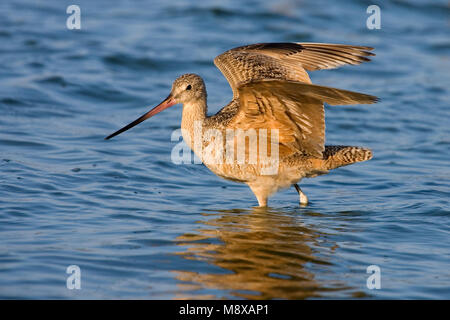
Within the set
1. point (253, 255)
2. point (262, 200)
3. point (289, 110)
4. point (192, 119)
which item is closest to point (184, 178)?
point (192, 119)

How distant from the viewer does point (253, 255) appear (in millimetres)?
4863

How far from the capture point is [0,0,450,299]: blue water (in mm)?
4504

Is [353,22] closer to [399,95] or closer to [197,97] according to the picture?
[399,95]

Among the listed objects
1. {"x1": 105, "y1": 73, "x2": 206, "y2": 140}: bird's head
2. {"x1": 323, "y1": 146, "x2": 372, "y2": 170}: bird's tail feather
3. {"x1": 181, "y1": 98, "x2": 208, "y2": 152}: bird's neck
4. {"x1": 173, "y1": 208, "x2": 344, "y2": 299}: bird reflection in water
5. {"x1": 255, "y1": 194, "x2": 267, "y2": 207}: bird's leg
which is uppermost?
{"x1": 105, "y1": 73, "x2": 206, "y2": 140}: bird's head

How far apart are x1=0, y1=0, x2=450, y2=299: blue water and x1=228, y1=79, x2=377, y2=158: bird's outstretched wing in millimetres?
652

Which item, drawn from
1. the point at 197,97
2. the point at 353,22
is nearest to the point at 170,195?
the point at 197,97

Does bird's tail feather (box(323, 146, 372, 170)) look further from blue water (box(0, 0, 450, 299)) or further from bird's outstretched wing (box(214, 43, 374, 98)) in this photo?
bird's outstretched wing (box(214, 43, 374, 98))

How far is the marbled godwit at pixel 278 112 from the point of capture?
5.24 meters

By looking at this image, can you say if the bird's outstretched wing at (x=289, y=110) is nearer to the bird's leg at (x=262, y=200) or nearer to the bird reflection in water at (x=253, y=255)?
the bird's leg at (x=262, y=200)

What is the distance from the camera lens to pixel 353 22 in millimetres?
13422

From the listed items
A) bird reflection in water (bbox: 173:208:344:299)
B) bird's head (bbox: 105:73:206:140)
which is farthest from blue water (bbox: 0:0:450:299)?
bird's head (bbox: 105:73:206:140)

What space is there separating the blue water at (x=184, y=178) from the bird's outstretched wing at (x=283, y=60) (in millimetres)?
1152

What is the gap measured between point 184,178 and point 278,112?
5.92 feet

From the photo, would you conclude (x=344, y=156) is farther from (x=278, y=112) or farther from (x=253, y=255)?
(x=253, y=255)
